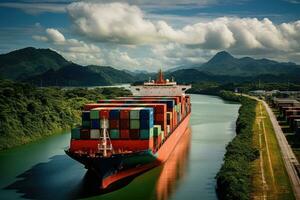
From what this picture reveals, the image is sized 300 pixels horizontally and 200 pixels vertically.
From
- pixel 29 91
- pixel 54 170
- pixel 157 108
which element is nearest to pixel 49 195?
pixel 54 170

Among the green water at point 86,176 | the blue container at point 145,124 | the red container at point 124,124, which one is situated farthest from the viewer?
the red container at point 124,124

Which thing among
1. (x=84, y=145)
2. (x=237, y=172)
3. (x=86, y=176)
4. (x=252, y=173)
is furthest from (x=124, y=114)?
(x=252, y=173)

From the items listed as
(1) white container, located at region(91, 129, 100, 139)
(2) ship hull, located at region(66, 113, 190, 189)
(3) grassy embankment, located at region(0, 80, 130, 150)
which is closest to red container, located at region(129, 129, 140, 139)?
(2) ship hull, located at region(66, 113, 190, 189)

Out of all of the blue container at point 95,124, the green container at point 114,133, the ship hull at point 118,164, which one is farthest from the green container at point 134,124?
the blue container at point 95,124

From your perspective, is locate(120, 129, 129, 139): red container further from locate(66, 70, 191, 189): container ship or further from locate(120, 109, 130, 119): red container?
locate(120, 109, 130, 119): red container

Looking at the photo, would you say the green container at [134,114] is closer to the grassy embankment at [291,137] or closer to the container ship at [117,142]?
the container ship at [117,142]

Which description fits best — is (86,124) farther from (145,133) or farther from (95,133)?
(145,133)
